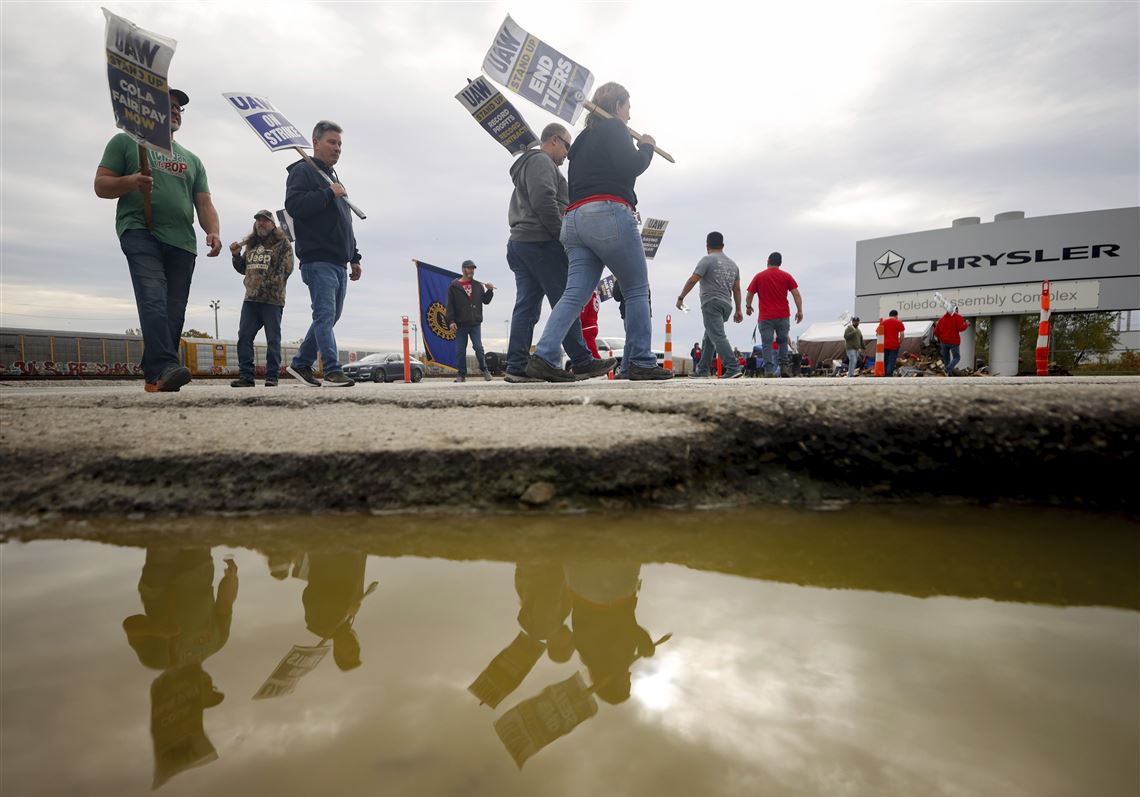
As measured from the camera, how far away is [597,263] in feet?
13.0

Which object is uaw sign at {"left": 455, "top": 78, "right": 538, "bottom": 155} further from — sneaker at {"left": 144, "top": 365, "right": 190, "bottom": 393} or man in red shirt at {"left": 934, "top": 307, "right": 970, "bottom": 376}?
man in red shirt at {"left": 934, "top": 307, "right": 970, "bottom": 376}

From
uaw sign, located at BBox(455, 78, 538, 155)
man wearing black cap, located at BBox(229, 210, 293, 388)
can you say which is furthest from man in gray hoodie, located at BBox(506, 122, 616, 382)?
man wearing black cap, located at BBox(229, 210, 293, 388)

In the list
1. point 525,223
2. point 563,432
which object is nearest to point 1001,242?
point 525,223

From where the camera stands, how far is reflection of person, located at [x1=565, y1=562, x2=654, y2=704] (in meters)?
0.73

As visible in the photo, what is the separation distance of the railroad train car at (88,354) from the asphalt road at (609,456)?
16604mm

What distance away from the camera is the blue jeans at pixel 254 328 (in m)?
4.82

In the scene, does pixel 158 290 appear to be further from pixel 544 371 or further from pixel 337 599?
pixel 337 599

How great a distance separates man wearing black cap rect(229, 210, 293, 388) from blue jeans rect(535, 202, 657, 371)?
7.91 ft

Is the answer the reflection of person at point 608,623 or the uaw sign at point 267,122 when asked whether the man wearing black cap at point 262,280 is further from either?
the reflection of person at point 608,623

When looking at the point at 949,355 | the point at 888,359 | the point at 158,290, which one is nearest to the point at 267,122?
the point at 158,290

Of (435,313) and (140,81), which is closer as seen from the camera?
(140,81)

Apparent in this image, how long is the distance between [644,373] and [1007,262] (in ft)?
88.4

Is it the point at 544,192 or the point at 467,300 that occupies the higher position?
the point at 544,192

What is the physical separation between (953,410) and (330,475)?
1.74 meters
